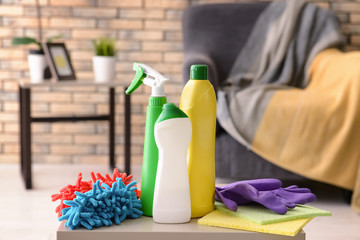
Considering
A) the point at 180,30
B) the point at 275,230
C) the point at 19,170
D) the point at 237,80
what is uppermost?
the point at 180,30

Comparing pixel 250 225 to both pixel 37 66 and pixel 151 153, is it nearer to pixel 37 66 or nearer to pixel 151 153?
pixel 151 153

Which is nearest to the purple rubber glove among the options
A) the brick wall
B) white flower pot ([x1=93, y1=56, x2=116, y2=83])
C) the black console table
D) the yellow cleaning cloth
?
the yellow cleaning cloth

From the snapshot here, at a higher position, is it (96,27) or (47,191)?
(96,27)

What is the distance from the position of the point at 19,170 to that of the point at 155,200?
223 cm

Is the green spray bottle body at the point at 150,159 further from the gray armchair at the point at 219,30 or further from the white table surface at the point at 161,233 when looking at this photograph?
the gray armchair at the point at 219,30

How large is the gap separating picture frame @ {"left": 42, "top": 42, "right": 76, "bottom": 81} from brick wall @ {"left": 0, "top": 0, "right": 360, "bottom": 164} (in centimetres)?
45

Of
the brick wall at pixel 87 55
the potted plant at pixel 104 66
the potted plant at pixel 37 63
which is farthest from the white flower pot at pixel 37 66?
the brick wall at pixel 87 55

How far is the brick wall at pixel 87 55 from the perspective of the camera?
121 inches

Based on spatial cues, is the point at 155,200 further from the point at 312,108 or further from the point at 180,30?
the point at 180,30

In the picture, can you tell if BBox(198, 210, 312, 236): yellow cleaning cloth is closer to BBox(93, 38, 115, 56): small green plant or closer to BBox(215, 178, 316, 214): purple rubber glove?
BBox(215, 178, 316, 214): purple rubber glove

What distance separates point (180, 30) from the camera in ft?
10.3

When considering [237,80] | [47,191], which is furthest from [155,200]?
[237,80]

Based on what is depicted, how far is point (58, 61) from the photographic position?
2629 millimetres

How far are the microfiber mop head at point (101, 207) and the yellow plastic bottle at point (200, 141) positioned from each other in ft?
0.34
